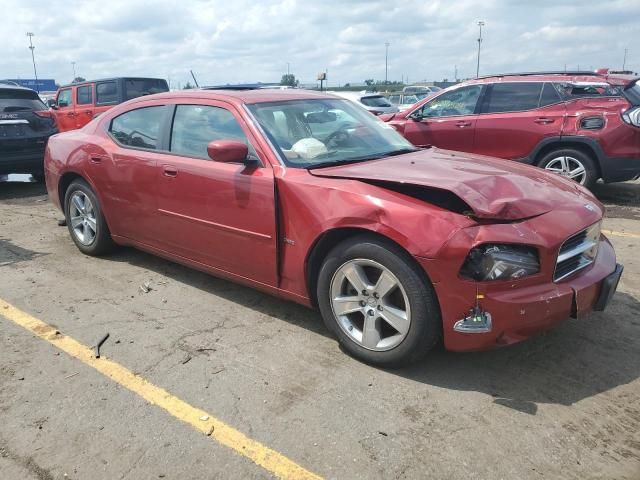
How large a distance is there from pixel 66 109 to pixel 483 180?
14.5 metres

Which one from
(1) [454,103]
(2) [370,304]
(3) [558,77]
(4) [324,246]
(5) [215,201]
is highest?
(3) [558,77]

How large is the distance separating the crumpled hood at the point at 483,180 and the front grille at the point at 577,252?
0.17 metres

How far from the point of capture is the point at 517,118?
7.72 m

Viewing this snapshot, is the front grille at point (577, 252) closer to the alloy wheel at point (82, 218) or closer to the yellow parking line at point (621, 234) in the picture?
the yellow parking line at point (621, 234)

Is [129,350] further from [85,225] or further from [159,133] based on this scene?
[85,225]

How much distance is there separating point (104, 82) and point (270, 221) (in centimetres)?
1205

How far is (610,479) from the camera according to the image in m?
2.29

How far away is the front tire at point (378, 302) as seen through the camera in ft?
9.52

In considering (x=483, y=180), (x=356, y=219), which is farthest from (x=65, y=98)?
(x=483, y=180)

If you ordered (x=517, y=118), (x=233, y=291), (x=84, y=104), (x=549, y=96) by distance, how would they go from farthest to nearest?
(x=84, y=104)
(x=517, y=118)
(x=549, y=96)
(x=233, y=291)

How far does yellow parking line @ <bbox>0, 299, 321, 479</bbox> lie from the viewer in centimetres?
242

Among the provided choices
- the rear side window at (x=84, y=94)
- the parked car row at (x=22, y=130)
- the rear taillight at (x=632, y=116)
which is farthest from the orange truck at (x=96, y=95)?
the rear taillight at (x=632, y=116)

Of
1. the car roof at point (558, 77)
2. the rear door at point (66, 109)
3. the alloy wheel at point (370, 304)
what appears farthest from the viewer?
the rear door at point (66, 109)

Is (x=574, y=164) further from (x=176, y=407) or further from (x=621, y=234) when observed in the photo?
(x=176, y=407)
